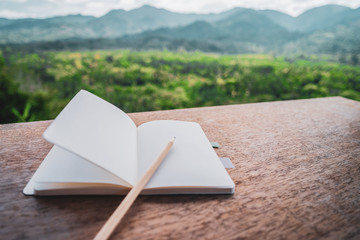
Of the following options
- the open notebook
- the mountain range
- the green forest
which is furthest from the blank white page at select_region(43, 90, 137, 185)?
the mountain range

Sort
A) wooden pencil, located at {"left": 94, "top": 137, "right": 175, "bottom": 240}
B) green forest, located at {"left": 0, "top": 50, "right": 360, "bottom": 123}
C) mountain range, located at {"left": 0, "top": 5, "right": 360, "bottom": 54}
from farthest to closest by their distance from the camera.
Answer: mountain range, located at {"left": 0, "top": 5, "right": 360, "bottom": 54}
green forest, located at {"left": 0, "top": 50, "right": 360, "bottom": 123}
wooden pencil, located at {"left": 94, "top": 137, "right": 175, "bottom": 240}

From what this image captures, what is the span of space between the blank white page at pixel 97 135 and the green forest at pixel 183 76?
1.78m

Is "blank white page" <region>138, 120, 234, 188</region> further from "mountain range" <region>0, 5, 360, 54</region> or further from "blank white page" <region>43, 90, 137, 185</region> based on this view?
"mountain range" <region>0, 5, 360, 54</region>

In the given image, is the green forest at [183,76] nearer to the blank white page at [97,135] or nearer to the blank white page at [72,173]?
the blank white page at [97,135]

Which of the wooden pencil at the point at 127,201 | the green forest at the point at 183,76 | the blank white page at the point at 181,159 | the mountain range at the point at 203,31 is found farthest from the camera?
the mountain range at the point at 203,31

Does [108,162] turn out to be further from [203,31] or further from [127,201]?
[203,31]

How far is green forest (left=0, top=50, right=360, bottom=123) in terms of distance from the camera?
7.66 feet

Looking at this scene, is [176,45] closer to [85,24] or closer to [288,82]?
[85,24]

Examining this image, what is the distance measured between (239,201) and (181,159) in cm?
15

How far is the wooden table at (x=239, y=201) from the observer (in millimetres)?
361

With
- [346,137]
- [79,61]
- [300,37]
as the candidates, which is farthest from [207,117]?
[300,37]

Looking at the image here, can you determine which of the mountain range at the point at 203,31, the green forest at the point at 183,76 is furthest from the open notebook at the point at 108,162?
the mountain range at the point at 203,31

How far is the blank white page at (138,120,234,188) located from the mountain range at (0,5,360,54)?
2421 millimetres

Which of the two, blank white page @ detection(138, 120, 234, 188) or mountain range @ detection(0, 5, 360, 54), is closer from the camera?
blank white page @ detection(138, 120, 234, 188)
